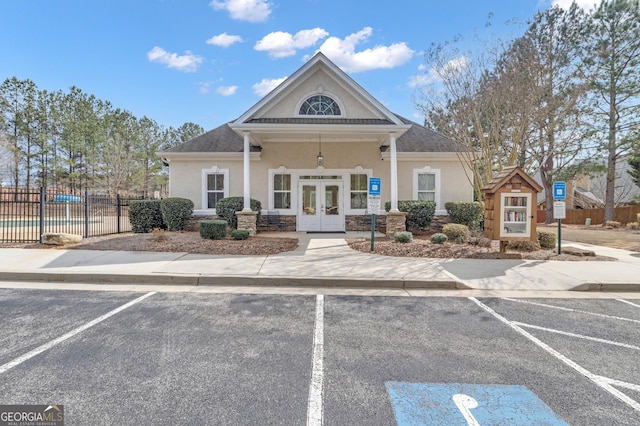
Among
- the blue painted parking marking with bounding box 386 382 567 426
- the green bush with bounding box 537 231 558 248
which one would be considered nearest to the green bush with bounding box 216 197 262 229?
the green bush with bounding box 537 231 558 248

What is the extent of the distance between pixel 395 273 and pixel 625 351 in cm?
366

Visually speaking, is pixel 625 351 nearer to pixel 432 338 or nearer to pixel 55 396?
pixel 432 338

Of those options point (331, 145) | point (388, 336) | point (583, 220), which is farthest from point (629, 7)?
point (388, 336)

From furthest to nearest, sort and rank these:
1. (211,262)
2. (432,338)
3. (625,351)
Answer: (211,262) → (432,338) → (625,351)

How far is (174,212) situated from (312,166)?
6.25 m

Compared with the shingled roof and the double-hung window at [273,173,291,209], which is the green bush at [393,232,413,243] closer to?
the shingled roof

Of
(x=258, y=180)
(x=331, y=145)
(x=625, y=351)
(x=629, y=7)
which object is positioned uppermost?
(x=629, y=7)

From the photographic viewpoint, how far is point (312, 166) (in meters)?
14.6

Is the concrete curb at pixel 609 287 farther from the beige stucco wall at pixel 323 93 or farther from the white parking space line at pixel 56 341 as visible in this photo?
the beige stucco wall at pixel 323 93

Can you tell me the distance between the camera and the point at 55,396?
2.58 meters

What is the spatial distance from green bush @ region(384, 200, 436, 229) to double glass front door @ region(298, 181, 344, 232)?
2800 millimetres

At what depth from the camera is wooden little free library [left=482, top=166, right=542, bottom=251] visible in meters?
9.31

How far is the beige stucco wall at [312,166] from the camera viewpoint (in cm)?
1459

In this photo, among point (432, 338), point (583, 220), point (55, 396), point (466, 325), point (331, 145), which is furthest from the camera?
point (583, 220)
